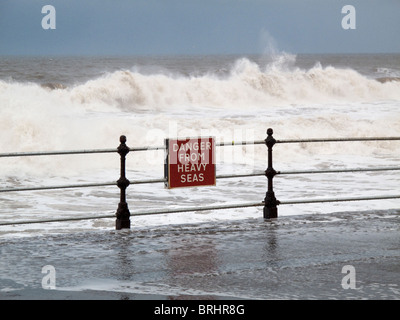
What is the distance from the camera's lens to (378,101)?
207ft

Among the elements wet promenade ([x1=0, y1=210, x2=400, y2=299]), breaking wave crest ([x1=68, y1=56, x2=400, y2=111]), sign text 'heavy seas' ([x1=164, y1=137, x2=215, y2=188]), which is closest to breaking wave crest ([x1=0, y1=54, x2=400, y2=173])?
breaking wave crest ([x1=68, y1=56, x2=400, y2=111])

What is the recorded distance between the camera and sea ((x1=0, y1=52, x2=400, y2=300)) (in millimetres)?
17938

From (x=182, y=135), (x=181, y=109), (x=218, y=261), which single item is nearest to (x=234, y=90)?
(x=181, y=109)

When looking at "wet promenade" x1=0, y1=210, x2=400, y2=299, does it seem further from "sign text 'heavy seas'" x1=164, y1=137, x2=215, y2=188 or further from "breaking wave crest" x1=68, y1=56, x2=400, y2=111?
"breaking wave crest" x1=68, y1=56, x2=400, y2=111

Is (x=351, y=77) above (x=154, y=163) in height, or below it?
above

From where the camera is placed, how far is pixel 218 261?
8.40 m

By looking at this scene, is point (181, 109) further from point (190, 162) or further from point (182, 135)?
point (190, 162)

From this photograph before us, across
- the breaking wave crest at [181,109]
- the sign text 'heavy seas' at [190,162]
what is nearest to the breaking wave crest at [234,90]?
the breaking wave crest at [181,109]

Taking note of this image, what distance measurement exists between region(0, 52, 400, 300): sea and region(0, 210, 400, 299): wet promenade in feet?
2.15

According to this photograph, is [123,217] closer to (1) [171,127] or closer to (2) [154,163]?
(2) [154,163]

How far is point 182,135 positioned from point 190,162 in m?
31.7

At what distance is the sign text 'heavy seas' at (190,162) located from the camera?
1063 centimetres

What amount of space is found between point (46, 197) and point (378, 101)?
1852 inches
